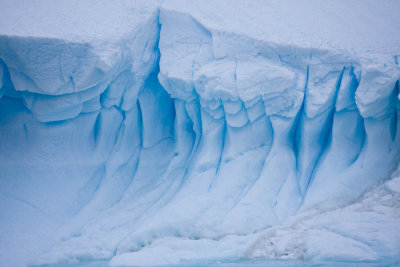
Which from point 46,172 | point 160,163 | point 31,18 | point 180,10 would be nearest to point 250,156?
point 160,163

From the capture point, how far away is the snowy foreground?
4301mm

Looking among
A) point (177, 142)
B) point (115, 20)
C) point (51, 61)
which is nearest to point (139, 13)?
point (115, 20)

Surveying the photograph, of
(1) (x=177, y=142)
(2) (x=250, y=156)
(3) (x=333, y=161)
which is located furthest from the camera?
(1) (x=177, y=142)

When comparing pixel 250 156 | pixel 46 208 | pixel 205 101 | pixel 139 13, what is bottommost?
pixel 46 208

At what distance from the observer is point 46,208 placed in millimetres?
4902

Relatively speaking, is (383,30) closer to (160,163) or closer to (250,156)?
(250,156)

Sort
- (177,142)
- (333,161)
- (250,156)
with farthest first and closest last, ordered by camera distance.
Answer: (177,142) → (250,156) → (333,161)

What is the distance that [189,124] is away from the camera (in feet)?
17.5

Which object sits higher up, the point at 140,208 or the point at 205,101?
the point at 205,101

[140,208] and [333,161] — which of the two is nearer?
[333,161]

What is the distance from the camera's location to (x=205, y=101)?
484 cm

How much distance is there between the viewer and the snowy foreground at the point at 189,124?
4.30m

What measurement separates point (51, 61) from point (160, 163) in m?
1.70

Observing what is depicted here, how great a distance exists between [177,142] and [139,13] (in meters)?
1.52
